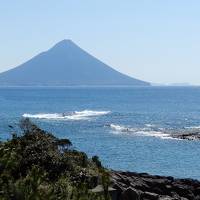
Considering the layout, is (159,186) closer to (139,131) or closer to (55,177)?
(55,177)

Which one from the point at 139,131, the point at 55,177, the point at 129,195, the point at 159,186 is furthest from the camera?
the point at 139,131

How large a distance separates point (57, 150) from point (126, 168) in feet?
70.7

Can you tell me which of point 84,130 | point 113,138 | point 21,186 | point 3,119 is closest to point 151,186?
point 21,186

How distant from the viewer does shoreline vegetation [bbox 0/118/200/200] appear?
2203cm

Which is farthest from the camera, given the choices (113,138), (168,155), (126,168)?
(113,138)

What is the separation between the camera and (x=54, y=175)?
95.4 feet

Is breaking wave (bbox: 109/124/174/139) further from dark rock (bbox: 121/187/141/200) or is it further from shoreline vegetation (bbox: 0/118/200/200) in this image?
dark rock (bbox: 121/187/141/200)

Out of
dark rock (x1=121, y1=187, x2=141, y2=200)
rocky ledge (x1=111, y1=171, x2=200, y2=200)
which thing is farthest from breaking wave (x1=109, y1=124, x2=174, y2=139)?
dark rock (x1=121, y1=187, x2=141, y2=200)

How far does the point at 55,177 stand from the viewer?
2880 cm

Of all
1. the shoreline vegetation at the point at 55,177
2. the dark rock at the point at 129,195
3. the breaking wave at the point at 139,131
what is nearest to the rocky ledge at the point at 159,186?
the shoreline vegetation at the point at 55,177

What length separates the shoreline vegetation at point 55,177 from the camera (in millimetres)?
22031

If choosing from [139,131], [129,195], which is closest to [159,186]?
[129,195]

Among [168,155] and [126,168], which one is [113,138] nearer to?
[168,155]

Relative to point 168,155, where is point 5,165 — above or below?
above
